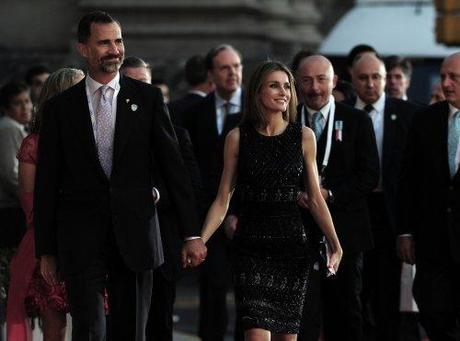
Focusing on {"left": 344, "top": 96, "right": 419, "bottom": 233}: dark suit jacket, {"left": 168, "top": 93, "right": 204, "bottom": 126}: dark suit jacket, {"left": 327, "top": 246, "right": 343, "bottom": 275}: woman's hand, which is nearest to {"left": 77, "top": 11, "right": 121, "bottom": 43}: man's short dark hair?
{"left": 327, "top": 246, "right": 343, "bottom": 275}: woman's hand

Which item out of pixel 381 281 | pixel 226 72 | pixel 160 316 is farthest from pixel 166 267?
pixel 226 72

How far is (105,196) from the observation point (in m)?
9.20

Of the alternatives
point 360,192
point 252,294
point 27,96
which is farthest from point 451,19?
point 252,294

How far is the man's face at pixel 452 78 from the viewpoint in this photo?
35.2ft

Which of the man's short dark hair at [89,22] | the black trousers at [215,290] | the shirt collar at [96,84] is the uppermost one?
the man's short dark hair at [89,22]

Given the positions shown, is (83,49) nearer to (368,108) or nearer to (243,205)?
(243,205)

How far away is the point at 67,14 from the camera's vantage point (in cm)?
2453

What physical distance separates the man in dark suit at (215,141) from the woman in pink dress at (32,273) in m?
2.73

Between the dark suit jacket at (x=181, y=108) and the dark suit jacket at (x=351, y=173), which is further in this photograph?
the dark suit jacket at (x=181, y=108)

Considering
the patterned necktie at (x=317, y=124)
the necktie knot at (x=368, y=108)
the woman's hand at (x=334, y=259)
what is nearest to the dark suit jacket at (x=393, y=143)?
the necktie knot at (x=368, y=108)

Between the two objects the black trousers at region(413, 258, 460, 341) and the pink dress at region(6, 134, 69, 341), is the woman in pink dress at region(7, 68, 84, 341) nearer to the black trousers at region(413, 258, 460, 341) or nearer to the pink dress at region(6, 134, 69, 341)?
the pink dress at region(6, 134, 69, 341)

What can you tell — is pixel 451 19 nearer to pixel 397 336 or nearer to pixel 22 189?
pixel 397 336

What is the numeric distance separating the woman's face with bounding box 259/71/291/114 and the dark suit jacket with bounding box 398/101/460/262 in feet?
3.87

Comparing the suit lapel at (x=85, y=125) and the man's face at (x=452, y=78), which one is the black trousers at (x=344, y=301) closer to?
the man's face at (x=452, y=78)
